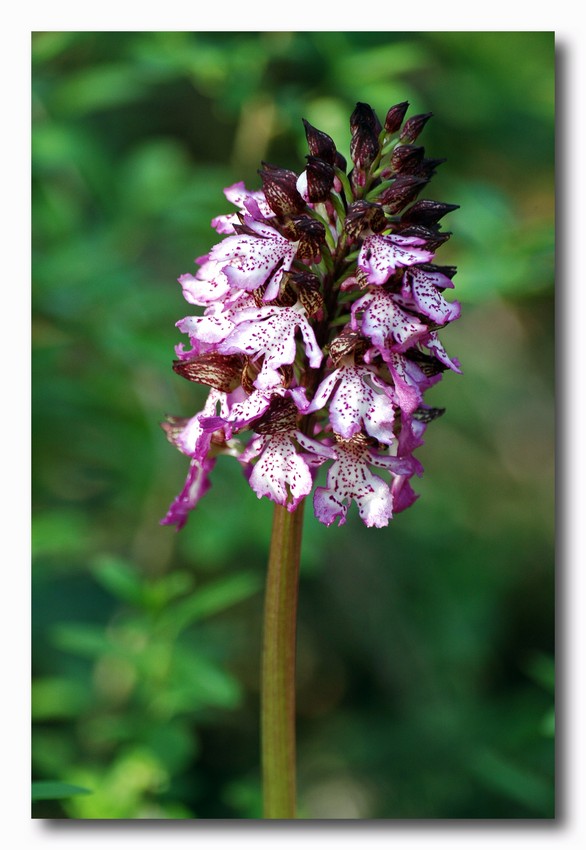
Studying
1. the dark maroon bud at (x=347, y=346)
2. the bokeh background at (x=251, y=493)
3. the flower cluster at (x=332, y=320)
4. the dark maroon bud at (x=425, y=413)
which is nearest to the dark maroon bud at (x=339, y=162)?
the flower cluster at (x=332, y=320)

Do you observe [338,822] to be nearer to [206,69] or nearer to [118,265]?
[118,265]

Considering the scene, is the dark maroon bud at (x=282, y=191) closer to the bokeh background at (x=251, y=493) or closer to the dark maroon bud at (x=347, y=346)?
the dark maroon bud at (x=347, y=346)

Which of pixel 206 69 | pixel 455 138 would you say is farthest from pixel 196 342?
pixel 455 138

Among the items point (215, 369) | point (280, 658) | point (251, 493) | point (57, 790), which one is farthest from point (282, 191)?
point (251, 493)

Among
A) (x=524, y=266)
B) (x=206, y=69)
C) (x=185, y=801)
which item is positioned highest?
(x=206, y=69)

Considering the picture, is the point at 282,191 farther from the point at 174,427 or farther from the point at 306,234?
the point at 174,427

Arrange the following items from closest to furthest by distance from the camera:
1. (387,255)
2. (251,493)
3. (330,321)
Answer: (387,255) → (330,321) → (251,493)
